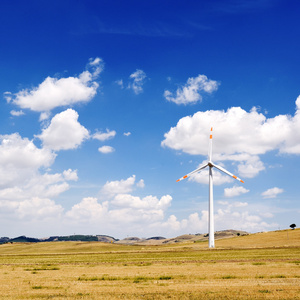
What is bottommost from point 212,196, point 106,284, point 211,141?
point 106,284

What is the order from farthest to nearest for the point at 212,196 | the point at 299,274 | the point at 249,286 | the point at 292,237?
the point at 292,237, the point at 212,196, the point at 299,274, the point at 249,286

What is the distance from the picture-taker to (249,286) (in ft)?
87.5

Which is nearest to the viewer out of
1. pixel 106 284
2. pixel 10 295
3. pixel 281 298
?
pixel 281 298

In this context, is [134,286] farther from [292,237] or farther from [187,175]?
[292,237]

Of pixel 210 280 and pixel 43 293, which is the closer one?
pixel 43 293

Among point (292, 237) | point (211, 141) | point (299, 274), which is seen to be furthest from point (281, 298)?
point (292, 237)

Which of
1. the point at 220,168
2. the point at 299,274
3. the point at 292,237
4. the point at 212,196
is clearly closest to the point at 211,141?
the point at 220,168

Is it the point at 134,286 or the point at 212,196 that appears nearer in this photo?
the point at 134,286

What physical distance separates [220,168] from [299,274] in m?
100

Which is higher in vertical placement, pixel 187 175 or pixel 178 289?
pixel 187 175

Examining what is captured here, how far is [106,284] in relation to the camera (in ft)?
98.7

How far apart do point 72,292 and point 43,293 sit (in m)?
2.19

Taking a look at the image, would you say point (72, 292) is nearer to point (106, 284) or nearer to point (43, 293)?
point (43, 293)

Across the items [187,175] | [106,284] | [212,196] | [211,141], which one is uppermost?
[211,141]
